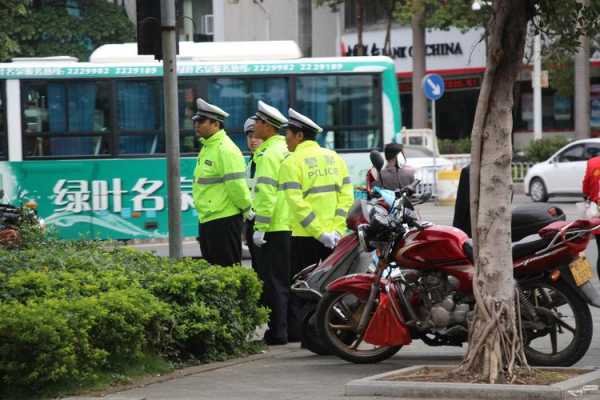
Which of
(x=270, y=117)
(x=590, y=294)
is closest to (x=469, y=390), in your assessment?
(x=590, y=294)

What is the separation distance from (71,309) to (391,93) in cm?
1412

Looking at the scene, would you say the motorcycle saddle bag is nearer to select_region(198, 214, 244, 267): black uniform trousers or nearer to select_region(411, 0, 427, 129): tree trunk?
select_region(198, 214, 244, 267): black uniform trousers

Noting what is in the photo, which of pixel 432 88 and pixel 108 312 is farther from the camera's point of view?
pixel 432 88

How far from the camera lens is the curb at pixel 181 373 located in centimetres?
806

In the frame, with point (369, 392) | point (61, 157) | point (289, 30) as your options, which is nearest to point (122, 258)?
point (369, 392)

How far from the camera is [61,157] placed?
69.4ft

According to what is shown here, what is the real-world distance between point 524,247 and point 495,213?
0.97 metres

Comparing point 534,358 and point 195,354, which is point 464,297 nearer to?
point 534,358

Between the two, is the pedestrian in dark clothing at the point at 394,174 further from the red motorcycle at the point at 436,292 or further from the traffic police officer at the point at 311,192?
the red motorcycle at the point at 436,292

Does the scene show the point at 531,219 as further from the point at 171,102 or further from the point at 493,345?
the point at 171,102

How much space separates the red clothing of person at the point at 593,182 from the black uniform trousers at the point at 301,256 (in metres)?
3.39

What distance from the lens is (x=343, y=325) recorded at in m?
9.66

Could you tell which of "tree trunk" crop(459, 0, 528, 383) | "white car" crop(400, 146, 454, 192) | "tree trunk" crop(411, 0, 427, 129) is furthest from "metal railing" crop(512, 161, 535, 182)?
"tree trunk" crop(459, 0, 528, 383)

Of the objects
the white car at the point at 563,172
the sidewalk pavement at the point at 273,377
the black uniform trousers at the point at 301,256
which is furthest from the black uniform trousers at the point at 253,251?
the white car at the point at 563,172
